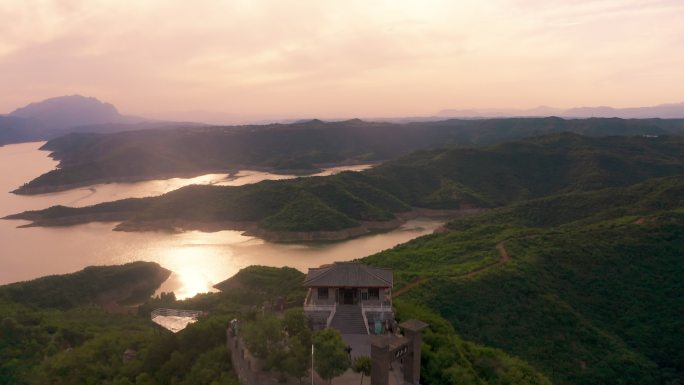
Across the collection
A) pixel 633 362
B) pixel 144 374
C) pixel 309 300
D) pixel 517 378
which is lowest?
pixel 633 362

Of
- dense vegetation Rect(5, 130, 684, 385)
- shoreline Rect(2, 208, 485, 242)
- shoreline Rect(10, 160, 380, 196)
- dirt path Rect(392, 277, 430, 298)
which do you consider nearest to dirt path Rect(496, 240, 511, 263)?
dense vegetation Rect(5, 130, 684, 385)

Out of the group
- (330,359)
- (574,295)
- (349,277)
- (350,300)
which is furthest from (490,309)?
(330,359)

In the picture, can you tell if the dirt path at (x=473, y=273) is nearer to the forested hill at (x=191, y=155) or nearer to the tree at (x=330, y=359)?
the tree at (x=330, y=359)

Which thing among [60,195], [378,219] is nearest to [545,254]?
[378,219]

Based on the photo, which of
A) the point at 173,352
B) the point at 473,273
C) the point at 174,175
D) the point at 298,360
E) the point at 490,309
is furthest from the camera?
the point at 174,175

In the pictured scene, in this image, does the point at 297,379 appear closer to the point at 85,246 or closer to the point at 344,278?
the point at 344,278

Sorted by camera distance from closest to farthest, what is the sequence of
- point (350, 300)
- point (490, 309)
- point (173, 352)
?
1. point (173, 352)
2. point (350, 300)
3. point (490, 309)

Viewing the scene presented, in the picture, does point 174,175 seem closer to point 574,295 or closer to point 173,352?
point 574,295

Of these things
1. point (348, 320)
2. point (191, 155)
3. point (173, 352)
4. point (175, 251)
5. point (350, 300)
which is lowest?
point (175, 251)
